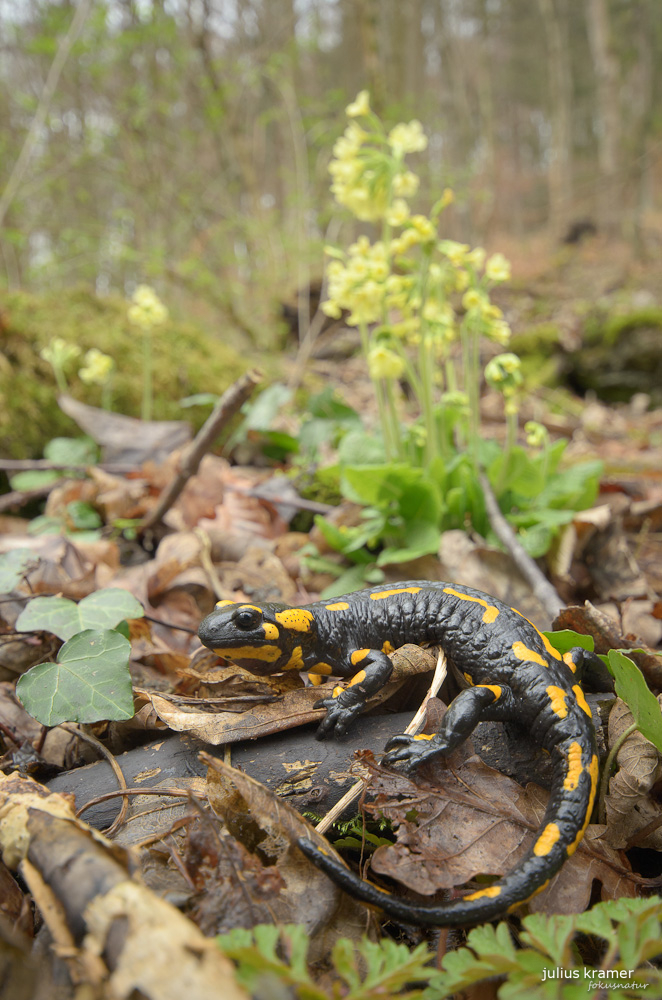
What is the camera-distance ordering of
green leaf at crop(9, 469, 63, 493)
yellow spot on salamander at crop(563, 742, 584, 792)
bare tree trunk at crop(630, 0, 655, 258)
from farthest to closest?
1. bare tree trunk at crop(630, 0, 655, 258)
2. green leaf at crop(9, 469, 63, 493)
3. yellow spot on salamander at crop(563, 742, 584, 792)

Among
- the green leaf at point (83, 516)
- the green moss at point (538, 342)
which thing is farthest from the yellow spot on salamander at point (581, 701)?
the green moss at point (538, 342)

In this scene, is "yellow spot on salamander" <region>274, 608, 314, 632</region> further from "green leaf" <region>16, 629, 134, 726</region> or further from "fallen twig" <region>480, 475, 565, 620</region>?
"fallen twig" <region>480, 475, 565, 620</region>

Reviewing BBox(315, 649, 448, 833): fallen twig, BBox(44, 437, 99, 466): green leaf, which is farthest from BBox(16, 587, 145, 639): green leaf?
BBox(44, 437, 99, 466): green leaf

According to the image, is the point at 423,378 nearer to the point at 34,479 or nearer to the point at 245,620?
the point at 245,620

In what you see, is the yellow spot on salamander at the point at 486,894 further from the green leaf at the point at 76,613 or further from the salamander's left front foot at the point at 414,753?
the green leaf at the point at 76,613

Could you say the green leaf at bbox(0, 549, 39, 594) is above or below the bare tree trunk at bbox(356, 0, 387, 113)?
below

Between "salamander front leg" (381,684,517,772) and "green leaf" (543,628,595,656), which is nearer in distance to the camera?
"salamander front leg" (381,684,517,772)

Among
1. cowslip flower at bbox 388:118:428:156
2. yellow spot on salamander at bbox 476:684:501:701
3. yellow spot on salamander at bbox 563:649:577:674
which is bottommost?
yellow spot on salamander at bbox 563:649:577:674
